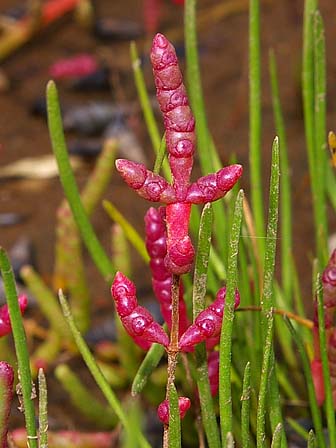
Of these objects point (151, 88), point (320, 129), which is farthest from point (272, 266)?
point (151, 88)

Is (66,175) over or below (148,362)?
over

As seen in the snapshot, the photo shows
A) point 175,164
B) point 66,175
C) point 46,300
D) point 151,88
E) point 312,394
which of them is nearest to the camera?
point 175,164

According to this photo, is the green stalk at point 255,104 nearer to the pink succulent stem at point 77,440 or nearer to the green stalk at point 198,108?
the green stalk at point 198,108

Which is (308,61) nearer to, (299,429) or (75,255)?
(299,429)

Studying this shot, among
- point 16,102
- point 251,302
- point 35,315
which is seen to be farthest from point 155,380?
point 16,102

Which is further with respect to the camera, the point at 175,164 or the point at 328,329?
the point at 328,329

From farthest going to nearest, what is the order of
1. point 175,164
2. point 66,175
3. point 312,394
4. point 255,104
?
1. point 255,104
2. point 66,175
3. point 312,394
4. point 175,164

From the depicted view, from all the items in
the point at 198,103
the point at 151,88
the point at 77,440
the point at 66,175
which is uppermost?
the point at 151,88

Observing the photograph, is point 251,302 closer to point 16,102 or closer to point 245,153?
point 245,153
